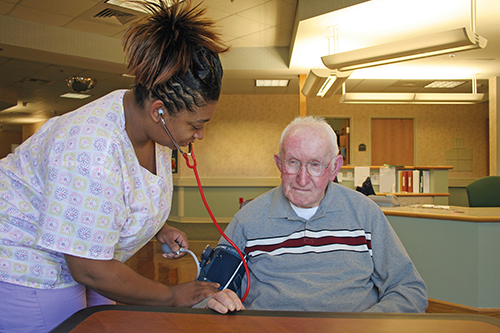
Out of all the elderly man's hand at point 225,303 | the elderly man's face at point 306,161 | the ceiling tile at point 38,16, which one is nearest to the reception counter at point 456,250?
the elderly man's face at point 306,161

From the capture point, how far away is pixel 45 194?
0.87m

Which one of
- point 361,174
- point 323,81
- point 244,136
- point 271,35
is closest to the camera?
point 323,81

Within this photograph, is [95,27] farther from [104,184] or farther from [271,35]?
[104,184]

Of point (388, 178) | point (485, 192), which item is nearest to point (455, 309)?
point (485, 192)

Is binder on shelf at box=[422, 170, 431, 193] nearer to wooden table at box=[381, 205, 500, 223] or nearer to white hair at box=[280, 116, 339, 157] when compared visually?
wooden table at box=[381, 205, 500, 223]

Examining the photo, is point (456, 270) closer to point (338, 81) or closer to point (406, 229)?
point (406, 229)

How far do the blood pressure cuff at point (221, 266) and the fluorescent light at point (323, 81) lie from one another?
3.91m

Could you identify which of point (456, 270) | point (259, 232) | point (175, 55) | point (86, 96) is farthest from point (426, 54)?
point (86, 96)

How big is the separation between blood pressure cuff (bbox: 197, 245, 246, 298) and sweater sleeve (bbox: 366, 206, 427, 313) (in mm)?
490

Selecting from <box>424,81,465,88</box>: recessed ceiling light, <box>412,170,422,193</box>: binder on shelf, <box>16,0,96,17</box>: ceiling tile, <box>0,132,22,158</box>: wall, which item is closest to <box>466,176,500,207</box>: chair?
<box>412,170,422,193</box>: binder on shelf

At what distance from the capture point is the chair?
14.6 ft

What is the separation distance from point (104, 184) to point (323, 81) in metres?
4.57

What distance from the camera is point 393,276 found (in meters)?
1.39

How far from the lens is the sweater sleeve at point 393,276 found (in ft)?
4.28
